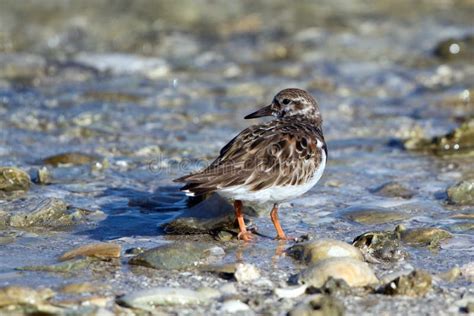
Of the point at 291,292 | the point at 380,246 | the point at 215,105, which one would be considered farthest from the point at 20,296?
the point at 215,105

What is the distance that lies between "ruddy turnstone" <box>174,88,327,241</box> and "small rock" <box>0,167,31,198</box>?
1462mm

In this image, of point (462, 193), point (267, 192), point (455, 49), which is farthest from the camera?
point (455, 49)

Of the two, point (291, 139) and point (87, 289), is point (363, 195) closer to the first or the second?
point (291, 139)

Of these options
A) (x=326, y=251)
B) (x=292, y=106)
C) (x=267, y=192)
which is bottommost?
(x=326, y=251)

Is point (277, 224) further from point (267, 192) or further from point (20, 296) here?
point (20, 296)

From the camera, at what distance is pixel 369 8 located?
11852mm

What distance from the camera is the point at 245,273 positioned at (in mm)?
3795

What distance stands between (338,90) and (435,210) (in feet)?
12.5

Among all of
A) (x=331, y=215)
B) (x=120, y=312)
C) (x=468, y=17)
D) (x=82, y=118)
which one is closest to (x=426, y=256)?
(x=331, y=215)

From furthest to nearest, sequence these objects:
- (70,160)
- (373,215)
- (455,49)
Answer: (455,49), (70,160), (373,215)

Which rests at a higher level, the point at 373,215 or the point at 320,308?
the point at 373,215

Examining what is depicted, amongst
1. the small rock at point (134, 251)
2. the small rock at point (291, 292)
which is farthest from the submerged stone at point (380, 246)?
the small rock at point (134, 251)

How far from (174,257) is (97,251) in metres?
0.38

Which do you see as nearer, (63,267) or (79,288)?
(79,288)
